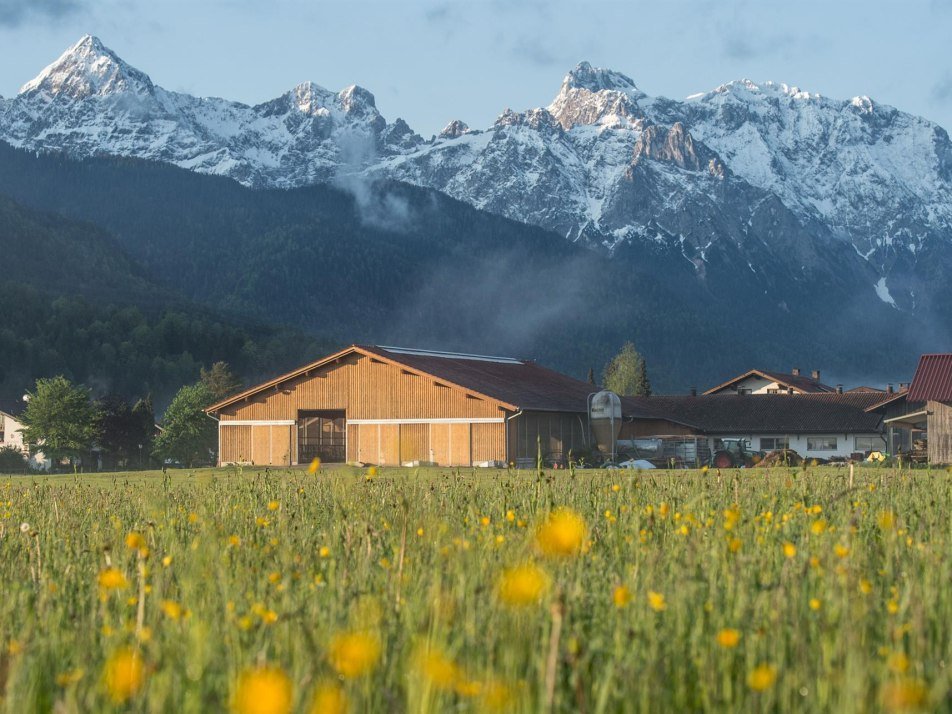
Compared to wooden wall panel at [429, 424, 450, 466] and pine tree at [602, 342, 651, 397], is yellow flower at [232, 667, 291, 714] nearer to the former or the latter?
wooden wall panel at [429, 424, 450, 466]

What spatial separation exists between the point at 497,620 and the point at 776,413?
72345 mm

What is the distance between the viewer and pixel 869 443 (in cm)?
7369

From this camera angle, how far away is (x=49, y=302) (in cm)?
17688

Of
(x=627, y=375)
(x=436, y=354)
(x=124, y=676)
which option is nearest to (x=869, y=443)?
(x=436, y=354)

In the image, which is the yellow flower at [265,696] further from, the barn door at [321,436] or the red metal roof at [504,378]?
the barn door at [321,436]

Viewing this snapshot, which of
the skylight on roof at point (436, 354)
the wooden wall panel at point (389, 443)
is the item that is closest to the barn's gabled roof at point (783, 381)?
the skylight on roof at point (436, 354)

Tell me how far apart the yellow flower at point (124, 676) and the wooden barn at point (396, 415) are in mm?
46426

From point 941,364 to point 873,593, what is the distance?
159ft

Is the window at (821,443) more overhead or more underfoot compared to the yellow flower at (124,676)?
more overhead

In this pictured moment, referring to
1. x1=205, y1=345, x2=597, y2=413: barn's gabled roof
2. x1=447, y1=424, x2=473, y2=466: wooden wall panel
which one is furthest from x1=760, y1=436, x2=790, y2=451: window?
x1=447, y1=424, x2=473, y2=466: wooden wall panel

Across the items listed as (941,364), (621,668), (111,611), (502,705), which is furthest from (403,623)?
(941,364)

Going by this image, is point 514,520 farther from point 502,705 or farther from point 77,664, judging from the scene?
point 502,705

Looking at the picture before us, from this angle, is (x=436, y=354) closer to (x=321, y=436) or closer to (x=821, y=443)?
(x=321, y=436)

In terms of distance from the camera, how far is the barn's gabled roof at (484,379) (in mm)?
53812
